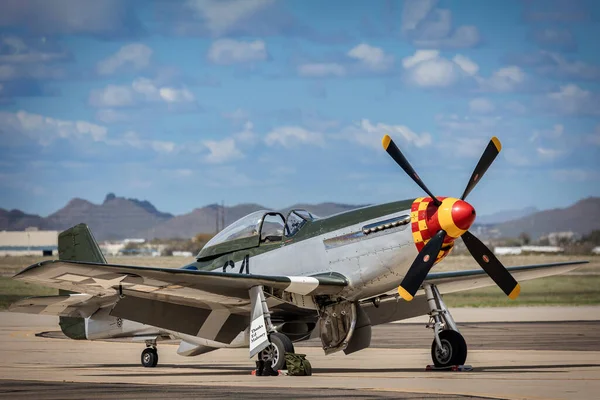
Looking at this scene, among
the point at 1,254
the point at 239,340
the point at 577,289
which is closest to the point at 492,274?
the point at 239,340

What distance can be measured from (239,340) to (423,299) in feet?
11.2

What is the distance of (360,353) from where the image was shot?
21.5 metres

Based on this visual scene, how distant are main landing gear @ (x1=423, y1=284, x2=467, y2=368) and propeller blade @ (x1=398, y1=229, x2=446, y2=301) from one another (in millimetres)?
1401

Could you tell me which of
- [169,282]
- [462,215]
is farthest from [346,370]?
[462,215]

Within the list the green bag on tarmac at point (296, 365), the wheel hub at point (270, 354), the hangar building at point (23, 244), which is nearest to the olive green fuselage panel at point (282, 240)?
the wheel hub at point (270, 354)

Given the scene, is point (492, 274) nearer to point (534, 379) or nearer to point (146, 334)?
point (534, 379)

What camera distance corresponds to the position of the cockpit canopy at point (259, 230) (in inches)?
675

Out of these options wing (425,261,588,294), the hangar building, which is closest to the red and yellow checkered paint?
wing (425,261,588,294)

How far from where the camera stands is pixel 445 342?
53.6 feet

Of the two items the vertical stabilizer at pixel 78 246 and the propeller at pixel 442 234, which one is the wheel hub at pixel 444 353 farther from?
the vertical stabilizer at pixel 78 246

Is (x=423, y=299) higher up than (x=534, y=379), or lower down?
higher up

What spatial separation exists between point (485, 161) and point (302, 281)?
3.57m

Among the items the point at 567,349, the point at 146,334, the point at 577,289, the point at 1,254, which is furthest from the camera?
the point at 1,254

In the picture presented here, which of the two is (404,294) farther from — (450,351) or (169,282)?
(169,282)
